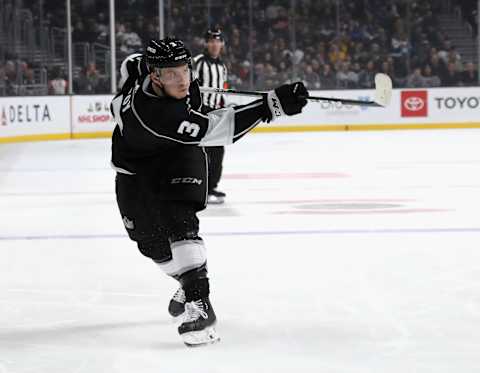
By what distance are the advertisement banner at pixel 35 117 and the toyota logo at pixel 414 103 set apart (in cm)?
500

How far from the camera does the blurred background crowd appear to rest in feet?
50.2

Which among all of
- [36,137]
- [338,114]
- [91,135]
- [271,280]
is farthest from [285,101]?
[338,114]

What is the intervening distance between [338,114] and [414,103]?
122 centimetres

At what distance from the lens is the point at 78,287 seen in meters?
4.25

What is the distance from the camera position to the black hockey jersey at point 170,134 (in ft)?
10.2

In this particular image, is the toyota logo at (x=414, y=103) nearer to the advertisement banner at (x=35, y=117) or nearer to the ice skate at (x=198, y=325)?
the advertisement banner at (x=35, y=117)

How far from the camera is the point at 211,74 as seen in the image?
723 centimetres

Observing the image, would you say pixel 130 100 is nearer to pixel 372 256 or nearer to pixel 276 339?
pixel 276 339

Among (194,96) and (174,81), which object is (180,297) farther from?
(174,81)

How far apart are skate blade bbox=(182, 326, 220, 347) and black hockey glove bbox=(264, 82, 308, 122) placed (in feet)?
2.22

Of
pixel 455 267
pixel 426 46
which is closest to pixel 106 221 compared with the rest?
pixel 455 267

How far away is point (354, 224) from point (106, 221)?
1499 mm

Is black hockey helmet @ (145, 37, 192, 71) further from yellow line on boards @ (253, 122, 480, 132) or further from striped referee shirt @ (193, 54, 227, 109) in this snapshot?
yellow line on boards @ (253, 122, 480, 132)

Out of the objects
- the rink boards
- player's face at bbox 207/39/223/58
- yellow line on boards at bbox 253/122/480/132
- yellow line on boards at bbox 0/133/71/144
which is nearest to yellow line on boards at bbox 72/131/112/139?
the rink boards
